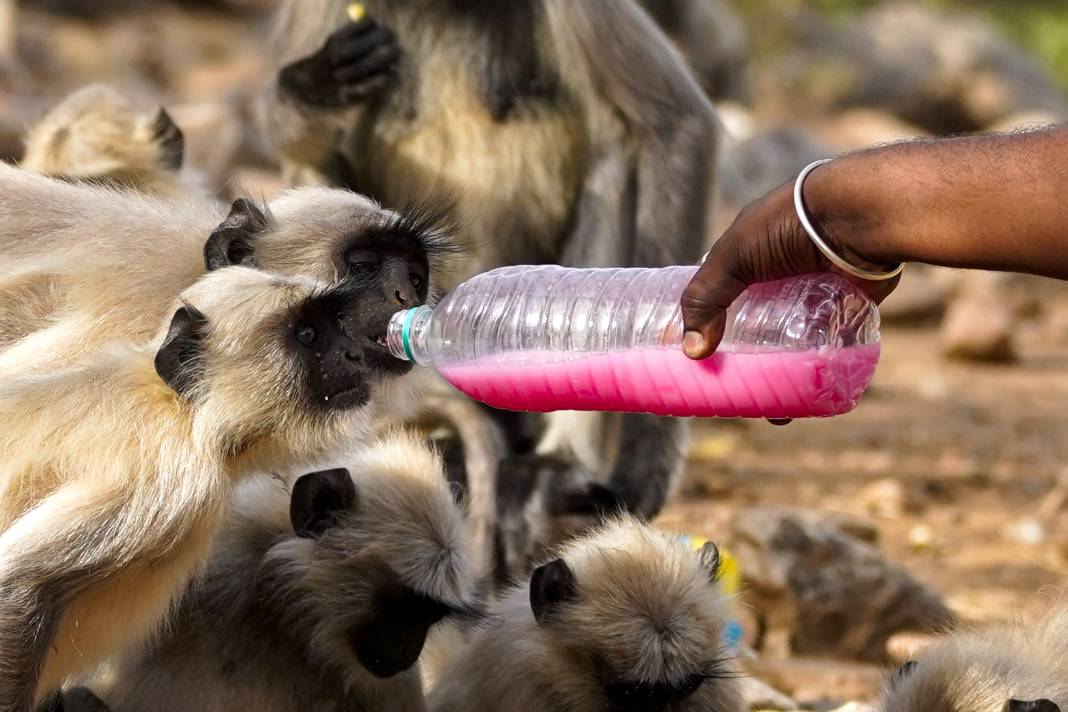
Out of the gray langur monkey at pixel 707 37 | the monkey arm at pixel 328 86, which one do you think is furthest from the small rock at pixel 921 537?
the gray langur monkey at pixel 707 37

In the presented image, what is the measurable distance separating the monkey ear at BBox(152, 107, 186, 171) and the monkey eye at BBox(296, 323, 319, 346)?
2508mm

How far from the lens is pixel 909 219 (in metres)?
2.97

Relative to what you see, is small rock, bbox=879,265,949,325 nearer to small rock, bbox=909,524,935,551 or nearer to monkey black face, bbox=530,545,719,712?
small rock, bbox=909,524,935,551

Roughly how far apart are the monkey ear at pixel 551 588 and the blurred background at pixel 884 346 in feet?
4.60

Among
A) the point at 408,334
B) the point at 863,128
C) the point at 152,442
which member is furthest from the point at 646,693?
the point at 863,128

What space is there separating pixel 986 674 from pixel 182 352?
188 cm

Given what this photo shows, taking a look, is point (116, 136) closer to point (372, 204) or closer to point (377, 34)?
point (377, 34)

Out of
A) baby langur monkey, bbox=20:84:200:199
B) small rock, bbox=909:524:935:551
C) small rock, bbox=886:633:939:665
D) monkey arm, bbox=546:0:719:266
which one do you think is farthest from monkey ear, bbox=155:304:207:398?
small rock, bbox=909:524:935:551

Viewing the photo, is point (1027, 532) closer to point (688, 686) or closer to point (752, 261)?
point (688, 686)

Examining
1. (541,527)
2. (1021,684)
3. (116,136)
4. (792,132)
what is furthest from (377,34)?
(792,132)

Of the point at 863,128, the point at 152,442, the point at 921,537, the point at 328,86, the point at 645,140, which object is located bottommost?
the point at 863,128

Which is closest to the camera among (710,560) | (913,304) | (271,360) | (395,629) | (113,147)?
(271,360)

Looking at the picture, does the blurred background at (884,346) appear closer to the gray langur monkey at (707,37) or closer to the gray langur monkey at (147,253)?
the gray langur monkey at (707,37)

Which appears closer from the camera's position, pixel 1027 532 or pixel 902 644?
pixel 902 644
